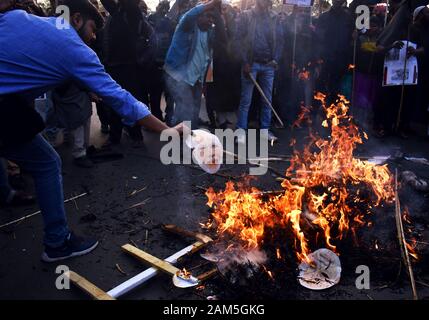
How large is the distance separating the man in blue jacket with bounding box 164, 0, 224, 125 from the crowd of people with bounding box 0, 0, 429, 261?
2cm

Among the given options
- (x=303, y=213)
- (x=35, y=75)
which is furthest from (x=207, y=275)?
(x=35, y=75)

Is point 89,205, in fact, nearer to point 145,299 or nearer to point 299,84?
point 145,299

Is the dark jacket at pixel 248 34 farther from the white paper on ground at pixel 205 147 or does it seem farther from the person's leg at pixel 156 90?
the white paper on ground at pixel 205 147

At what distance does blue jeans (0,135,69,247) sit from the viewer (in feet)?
10.6

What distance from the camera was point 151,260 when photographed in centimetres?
350

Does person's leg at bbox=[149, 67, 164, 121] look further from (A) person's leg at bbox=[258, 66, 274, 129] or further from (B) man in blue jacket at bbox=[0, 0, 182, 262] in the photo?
(B) man in blue jacket at bbox=[0, 0, 182, 262]

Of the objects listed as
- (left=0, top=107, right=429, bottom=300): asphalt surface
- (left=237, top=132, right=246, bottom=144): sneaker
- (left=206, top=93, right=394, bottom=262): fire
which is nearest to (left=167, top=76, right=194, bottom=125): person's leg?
(left=0, top=107, right=429, bottom=300): asphalt surface

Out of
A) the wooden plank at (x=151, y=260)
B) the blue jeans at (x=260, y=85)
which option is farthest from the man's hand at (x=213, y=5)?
the wooden plank at (x=151, y=260)

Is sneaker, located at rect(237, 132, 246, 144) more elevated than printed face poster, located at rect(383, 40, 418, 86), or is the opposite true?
printed face poster, located at rect(383, 40, 418, 86)

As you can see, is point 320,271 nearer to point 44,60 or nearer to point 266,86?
point 44,60

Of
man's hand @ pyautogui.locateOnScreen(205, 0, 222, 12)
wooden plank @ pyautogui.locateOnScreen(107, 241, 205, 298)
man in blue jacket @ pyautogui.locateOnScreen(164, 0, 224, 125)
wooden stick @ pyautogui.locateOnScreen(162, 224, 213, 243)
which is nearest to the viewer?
wooden plank @ pyautogui.locateOnScreen(107, 241, 205, 298)

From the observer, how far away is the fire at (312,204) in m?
3.70

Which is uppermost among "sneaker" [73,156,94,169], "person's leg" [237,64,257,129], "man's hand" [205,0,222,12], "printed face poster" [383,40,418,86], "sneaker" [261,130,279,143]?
"man's hand" [205,0,222,12]
